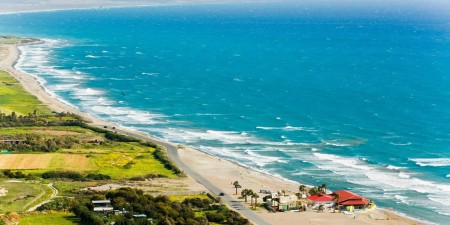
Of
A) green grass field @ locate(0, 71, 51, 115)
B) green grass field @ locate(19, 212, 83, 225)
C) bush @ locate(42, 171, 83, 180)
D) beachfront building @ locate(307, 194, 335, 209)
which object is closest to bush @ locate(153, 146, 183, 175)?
bush @ locate(42, 171, 83, 180)

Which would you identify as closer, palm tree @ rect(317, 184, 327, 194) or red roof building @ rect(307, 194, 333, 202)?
red roof building @ rect(307, 194, 333, 202)

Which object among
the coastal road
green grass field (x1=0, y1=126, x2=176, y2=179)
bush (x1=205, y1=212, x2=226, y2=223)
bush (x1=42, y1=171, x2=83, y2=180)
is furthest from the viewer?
green grass field (x1=0, y1=126, x2=176, y2=179)

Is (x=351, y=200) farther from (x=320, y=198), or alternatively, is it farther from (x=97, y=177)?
(x=97, y=177)

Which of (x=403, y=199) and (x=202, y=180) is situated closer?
(x=403, y=199)

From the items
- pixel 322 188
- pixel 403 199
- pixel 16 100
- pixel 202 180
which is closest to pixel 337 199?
pixel 322 188

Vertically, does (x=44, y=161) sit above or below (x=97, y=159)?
below

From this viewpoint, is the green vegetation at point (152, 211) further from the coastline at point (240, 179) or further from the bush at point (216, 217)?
the coastline at point (240, 179)

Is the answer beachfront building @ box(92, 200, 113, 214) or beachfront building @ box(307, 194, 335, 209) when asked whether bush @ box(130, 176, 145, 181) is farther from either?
beachfront building @ box(307, 194, 335, 209)

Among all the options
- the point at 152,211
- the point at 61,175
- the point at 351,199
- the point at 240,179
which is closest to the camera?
the point at 152,211
